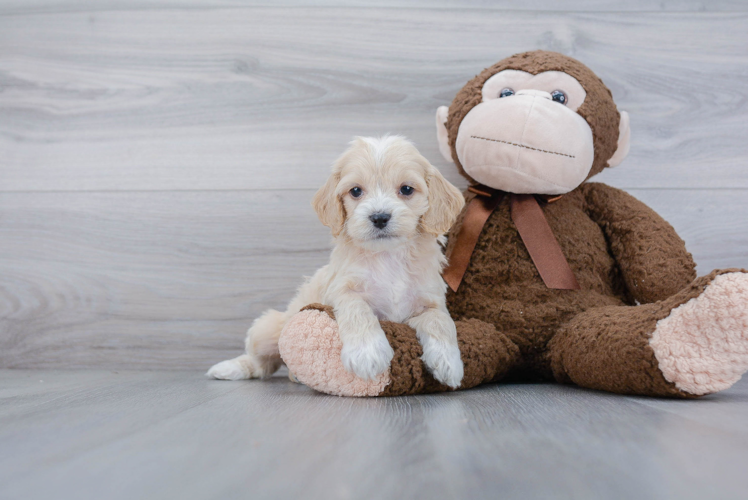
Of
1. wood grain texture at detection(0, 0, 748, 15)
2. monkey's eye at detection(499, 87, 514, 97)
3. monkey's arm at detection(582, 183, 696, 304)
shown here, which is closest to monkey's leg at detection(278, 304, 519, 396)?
monkey's arm at detection(582, 183, 696, 304)

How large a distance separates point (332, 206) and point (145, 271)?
0.80 meters

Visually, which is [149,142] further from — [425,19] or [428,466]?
[428,466]

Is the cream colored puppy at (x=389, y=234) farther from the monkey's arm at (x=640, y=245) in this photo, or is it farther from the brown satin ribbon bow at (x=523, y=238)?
the monkey's arm at (x=640, y=245)

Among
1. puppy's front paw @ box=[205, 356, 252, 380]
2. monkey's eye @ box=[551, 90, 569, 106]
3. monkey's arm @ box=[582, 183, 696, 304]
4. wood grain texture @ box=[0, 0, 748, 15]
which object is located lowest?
puppy's front paw @ box=[205, 356, 252, 380]

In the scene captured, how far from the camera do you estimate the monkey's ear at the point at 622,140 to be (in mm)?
1273

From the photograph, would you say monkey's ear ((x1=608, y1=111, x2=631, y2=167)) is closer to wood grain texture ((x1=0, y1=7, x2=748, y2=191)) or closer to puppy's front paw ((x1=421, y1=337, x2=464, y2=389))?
wood grain texture ((x1=0, y1=7, x2=748, y2=191))

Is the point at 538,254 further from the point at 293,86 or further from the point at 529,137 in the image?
the point at 293,86

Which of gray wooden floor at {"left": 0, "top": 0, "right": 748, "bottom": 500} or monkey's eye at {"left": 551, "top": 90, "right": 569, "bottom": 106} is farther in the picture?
gray wooden floor at {"left": 0, "top": 0, "right": 748, "bottom": 500}

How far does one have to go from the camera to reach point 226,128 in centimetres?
160

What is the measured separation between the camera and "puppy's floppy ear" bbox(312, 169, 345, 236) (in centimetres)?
110

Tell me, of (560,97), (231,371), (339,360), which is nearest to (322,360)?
(339,360)

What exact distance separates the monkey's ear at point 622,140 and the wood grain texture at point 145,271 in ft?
2.66

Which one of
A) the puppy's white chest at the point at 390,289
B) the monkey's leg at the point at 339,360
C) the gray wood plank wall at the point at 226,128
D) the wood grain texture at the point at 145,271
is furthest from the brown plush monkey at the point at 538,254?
the wood grain texture at the point at 145,271

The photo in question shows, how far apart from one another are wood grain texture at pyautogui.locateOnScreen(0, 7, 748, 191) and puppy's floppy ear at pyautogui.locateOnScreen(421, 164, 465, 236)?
0.43m
